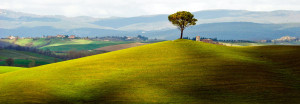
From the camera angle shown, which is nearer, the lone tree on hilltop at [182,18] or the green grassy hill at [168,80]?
the green grassy hill at [168,80]

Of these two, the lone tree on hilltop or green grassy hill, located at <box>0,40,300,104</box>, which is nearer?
green grassy hill, located at <box>0,40,300,104</box>

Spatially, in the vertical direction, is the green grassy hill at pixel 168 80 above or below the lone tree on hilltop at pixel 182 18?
below

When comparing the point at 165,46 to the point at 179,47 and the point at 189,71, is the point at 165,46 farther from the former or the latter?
the point at 189,71

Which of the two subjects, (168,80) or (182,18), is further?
(182,18)

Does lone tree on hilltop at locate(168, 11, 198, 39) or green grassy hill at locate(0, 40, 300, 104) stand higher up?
lone tree on hilltop at locate(168, 11, 198, 39)

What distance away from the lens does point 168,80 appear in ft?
169

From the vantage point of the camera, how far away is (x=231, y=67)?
191ft

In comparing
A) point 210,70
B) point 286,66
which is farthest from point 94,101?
point 286,66

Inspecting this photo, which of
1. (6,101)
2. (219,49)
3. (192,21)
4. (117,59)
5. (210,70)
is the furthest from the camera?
(192,21)

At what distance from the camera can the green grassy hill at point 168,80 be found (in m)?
43.6

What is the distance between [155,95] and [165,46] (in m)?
36.0

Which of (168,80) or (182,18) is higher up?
(182,18)

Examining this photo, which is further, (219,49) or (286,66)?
(219,49)

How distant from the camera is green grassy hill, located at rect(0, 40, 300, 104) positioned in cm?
4362
